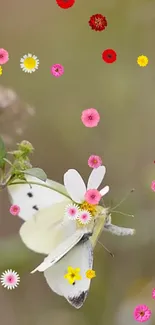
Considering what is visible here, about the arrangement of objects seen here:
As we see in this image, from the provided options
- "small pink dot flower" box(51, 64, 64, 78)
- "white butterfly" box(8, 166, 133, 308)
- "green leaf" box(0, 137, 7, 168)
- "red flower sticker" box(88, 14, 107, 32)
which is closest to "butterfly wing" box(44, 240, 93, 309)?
"white butterfly" box(8, 166, 133, 308)

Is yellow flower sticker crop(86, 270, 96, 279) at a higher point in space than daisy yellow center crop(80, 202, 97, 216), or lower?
lower

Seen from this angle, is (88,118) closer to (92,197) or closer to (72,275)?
(92,197)

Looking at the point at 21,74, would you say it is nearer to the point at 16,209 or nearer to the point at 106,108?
the point at 106,108

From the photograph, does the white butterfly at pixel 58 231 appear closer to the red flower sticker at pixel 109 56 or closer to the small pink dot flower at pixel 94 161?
the small pink dot flower at pixel 94 161

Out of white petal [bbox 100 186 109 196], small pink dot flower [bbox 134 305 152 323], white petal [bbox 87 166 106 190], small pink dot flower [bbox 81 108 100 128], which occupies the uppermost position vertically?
small pink dot flower [bbox 81 108 100 128]

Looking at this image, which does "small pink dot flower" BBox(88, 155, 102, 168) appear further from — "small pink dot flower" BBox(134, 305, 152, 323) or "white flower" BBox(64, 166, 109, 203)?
"small pink dot flower" BBox(134, 305, 152, 323)

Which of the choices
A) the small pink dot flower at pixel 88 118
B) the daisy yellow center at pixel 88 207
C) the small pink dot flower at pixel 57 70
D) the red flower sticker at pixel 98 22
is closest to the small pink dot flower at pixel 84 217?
the daisy yellow center at pixel 88 207

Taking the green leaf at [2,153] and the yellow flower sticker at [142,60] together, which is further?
the yellow flower sticker at [142,60]
